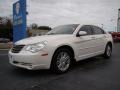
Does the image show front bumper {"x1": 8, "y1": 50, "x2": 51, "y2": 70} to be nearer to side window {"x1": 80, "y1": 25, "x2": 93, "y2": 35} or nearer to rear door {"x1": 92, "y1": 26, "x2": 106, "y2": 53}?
side window {"x1": 80, "y1": 25, "x2": 93, "y2": 35}

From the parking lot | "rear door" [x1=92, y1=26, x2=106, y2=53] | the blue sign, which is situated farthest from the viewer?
the blue sign

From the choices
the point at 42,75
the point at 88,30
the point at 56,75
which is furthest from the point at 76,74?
the point at 88,30

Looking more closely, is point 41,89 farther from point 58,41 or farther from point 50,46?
point 58,41

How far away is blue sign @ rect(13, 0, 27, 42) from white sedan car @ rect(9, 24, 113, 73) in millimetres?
7695

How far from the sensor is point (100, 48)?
7.13 m

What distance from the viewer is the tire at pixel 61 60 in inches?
200

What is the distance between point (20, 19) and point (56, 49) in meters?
9.68

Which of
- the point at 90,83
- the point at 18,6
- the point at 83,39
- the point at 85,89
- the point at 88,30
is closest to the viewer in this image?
the point at 85,89

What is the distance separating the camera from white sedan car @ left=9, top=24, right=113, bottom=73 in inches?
189

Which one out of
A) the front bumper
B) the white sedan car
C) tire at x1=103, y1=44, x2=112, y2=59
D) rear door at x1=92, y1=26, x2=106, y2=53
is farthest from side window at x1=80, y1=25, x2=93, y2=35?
the front bumper

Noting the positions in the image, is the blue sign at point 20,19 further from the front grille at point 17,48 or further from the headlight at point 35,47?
the headlight at point 35,47

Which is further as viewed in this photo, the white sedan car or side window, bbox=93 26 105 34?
side window, bbox=93 26 105 34

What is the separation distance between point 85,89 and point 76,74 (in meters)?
1.25

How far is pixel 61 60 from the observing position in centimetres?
529
